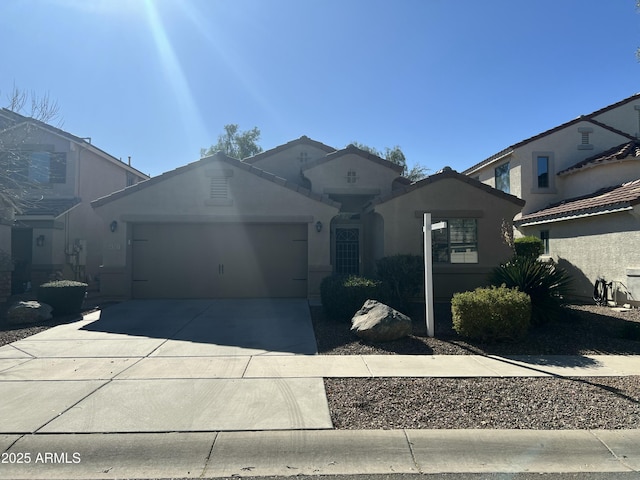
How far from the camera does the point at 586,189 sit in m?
16.9

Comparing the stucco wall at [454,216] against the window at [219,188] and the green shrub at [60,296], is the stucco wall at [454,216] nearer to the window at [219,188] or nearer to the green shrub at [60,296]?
the window at [219,188]

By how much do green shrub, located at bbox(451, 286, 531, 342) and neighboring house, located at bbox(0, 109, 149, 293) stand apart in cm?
1261

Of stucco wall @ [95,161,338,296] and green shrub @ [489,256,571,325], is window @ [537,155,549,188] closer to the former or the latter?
green shrub @ [489,256,571,325]

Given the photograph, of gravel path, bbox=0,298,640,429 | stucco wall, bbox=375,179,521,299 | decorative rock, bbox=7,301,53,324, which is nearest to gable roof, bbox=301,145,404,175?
stucco wall, bbox=375,179,521,299

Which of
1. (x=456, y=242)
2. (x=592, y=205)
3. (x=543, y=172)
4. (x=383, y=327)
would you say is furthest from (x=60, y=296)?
(x=543, y=172)

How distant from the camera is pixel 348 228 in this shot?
1493cm

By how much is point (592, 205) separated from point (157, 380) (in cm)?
1412

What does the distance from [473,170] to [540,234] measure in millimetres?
6796

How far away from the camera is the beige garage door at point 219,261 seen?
12992mm

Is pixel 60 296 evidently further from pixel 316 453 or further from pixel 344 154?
pixel 344 154

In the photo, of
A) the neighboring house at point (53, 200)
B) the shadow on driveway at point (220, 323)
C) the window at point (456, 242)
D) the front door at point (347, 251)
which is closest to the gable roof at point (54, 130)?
the neighboring house at point (53, 200)

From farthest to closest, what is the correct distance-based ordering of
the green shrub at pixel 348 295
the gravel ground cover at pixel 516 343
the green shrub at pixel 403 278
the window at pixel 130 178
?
the window at pixel 130 178 → the green shrub at pixel 403 278 → the green shrub at pixel 348 295 → the gravel ground cover at pixel 516 343

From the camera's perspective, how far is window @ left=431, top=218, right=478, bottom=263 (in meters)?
13.0

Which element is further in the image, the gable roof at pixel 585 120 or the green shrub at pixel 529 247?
the gable roof at pixel 585 120
